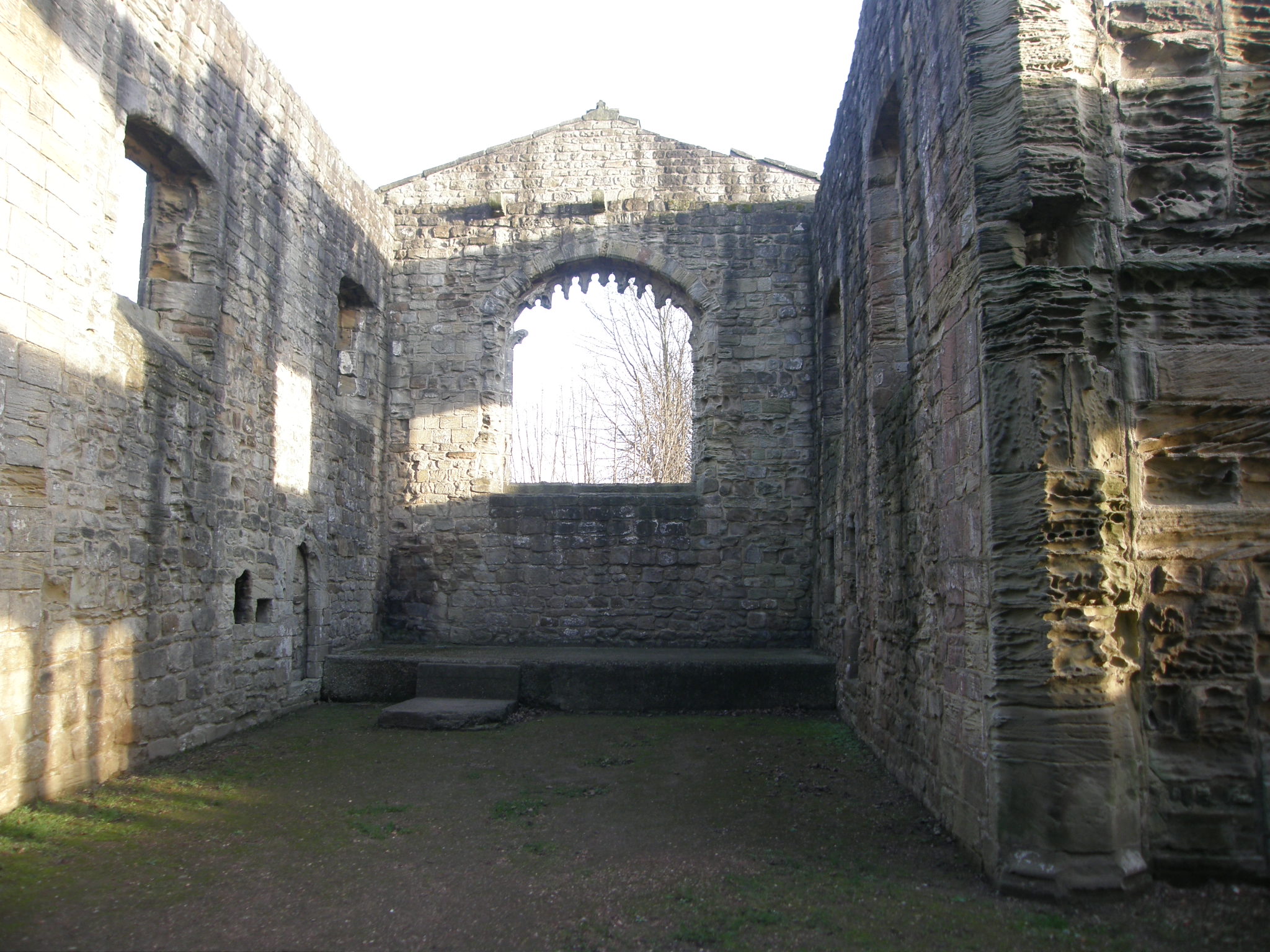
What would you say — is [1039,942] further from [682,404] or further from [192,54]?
[682,404]

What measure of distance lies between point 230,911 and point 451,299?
784 centimetres

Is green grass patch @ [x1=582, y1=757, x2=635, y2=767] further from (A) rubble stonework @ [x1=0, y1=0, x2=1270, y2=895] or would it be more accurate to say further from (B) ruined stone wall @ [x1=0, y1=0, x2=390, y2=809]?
(B) ruined stone wall @ [x1=0, y1=0, x2=390, y2=809]

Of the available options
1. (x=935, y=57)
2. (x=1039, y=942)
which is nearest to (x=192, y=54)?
(x=935, y=57)

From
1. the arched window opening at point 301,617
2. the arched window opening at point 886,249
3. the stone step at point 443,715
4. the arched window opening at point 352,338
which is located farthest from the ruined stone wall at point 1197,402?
the arched window opening at point 352,338

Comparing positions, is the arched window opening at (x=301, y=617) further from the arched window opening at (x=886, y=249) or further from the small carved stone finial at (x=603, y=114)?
the small carved stone finial at (x=603, y=114)

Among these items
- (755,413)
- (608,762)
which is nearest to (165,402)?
(608,762)

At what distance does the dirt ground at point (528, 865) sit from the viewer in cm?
330

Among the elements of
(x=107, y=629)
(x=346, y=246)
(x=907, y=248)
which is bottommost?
(x=107, y=629)

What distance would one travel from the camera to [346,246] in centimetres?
929

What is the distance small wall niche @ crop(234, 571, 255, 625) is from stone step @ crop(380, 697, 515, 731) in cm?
136

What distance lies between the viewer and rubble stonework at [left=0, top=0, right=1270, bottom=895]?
12.1 feet

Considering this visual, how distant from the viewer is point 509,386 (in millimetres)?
10562

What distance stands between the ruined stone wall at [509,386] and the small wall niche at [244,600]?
287 centimetres

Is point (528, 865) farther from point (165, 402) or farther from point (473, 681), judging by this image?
point (473, 681)
